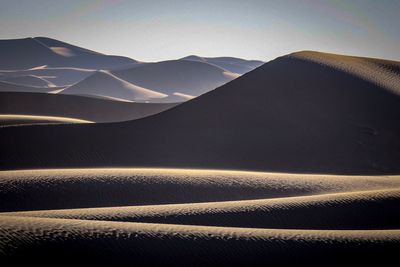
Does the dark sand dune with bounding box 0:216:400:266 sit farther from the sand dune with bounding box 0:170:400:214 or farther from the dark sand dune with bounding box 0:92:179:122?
the dark sand dune with bounding box 0:92:179:122

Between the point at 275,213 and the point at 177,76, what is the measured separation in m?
88.1

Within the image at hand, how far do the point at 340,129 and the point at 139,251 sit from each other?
11278 millimetres

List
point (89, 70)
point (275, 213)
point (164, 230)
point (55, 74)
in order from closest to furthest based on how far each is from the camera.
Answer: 1. point (164, 230)
2. point (275, 213)
3. point (55, 74)
4. point (89, 70)

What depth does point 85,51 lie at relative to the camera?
13600 cm

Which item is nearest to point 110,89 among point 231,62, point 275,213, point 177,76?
point 177,76

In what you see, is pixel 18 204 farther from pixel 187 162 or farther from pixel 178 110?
pixel 178 110

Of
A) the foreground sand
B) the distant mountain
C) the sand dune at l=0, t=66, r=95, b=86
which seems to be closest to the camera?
the foreground sand

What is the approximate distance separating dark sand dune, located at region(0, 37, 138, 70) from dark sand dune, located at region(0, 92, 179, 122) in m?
87.7

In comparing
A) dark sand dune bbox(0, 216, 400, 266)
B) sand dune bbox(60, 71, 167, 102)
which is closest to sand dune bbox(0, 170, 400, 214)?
dark sand dune bbox(0, 216, 400, 266)

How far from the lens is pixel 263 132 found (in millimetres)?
12961

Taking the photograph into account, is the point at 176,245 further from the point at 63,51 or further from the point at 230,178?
the point at 63,51

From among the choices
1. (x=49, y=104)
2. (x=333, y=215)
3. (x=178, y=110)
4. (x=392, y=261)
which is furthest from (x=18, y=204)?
(x=49, y=104)

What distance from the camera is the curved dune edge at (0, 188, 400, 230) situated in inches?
178

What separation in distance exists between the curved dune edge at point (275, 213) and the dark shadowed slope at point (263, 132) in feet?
16.0
